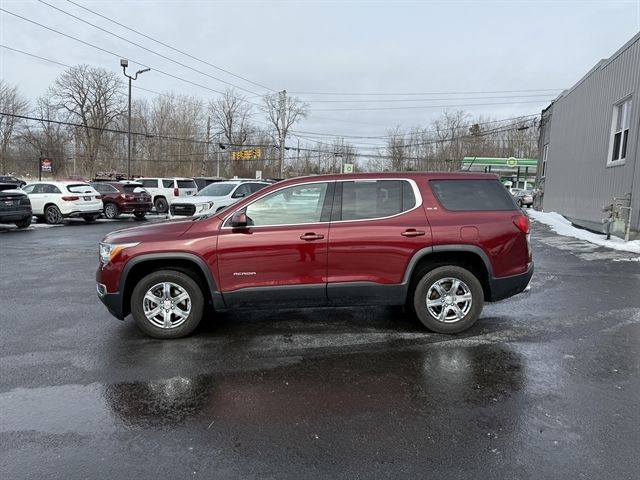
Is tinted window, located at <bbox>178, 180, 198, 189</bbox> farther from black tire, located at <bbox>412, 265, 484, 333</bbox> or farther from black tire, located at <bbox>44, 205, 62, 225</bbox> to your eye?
black tire, located at <bbox>412, 265, 484, 333</bbox>

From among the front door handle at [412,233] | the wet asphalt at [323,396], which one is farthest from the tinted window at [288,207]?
the wet asphalt at [323,396]

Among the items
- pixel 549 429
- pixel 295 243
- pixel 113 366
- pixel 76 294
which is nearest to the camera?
pixel 549 429

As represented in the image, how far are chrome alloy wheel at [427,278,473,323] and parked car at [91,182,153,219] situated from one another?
733 inches

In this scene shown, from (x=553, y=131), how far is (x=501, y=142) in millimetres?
44407

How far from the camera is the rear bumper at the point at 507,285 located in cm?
526

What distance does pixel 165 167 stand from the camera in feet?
212

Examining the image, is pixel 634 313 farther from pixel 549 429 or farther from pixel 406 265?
pixel 549 429

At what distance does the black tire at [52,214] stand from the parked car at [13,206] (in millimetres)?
2052

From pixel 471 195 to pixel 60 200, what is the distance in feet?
57.5

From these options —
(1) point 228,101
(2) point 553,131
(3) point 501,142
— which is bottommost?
(2) point 553,131

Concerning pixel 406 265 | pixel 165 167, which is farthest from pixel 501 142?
pixel 406 265

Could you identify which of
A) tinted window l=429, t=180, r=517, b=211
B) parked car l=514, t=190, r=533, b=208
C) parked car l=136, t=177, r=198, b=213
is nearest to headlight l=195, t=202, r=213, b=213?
parked car l=136, t=177, r=198, b=213

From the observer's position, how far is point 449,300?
207 inches

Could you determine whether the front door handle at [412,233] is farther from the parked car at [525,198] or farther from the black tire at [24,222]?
the parked car at [525,198]
